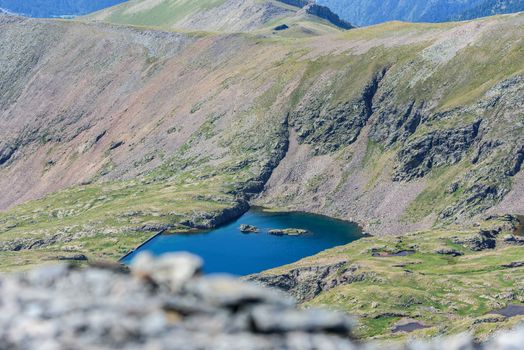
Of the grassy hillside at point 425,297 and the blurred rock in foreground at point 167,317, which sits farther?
the grassy hillside at point 425,297

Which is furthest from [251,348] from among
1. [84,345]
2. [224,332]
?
[84,345]

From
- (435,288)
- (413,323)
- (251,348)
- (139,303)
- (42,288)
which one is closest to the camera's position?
(251,348)

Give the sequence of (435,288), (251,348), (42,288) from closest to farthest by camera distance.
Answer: (251,348)
(42,288)
(435,288)

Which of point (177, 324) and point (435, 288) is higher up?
point (177, 324)

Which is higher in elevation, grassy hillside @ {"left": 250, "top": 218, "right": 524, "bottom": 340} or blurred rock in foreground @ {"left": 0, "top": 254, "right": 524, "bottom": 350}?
blurred rock in foreground @ {"left": 0, "top": 254, "right": 524, "bottom": 350}

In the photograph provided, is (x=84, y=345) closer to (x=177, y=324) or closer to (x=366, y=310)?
(x=177, y=324)

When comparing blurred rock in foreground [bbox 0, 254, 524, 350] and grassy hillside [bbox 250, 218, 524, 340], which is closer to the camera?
blurred rock in foreground [bbox 0, 254, 524, 350]

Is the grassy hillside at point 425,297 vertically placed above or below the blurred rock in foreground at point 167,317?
below

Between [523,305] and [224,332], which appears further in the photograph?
[523,305]
